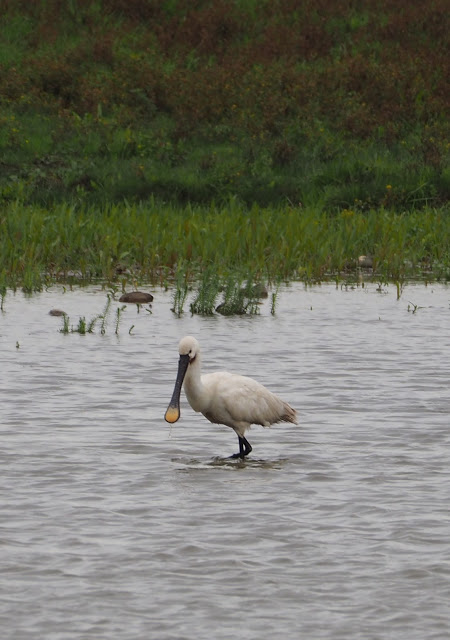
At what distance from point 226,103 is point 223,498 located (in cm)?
2168

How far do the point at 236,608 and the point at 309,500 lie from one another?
1.65 metres

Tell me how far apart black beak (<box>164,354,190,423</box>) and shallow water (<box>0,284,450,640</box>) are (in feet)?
0.67

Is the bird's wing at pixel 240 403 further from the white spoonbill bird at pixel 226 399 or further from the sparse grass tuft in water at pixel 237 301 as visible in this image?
the sparse grass tuft in water at pixel 237 301

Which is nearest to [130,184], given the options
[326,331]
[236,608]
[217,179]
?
[217,179]

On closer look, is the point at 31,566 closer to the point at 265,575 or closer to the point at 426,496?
the point at 265,575

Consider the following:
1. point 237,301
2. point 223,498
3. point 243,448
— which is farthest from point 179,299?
point 223,498

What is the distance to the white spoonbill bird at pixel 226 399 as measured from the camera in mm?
7762

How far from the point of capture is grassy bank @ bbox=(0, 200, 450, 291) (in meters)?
16.5

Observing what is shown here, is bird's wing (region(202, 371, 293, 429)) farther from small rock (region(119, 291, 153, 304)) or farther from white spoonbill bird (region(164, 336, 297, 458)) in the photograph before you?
small rock (region(119, 291, 153, 304))

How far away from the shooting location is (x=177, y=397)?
7.64m

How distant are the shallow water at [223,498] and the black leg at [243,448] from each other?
0.30ft

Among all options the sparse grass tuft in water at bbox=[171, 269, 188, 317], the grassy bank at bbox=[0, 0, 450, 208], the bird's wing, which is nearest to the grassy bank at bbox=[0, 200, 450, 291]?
the sparse grass tuft in water at bbox=[171, 269, 188, 317]

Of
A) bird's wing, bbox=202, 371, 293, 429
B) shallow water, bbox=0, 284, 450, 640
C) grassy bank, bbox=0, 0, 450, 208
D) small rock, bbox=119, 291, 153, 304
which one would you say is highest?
grassy bank, bbox=0, 0, 450, 208

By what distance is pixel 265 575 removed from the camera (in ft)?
17.2
